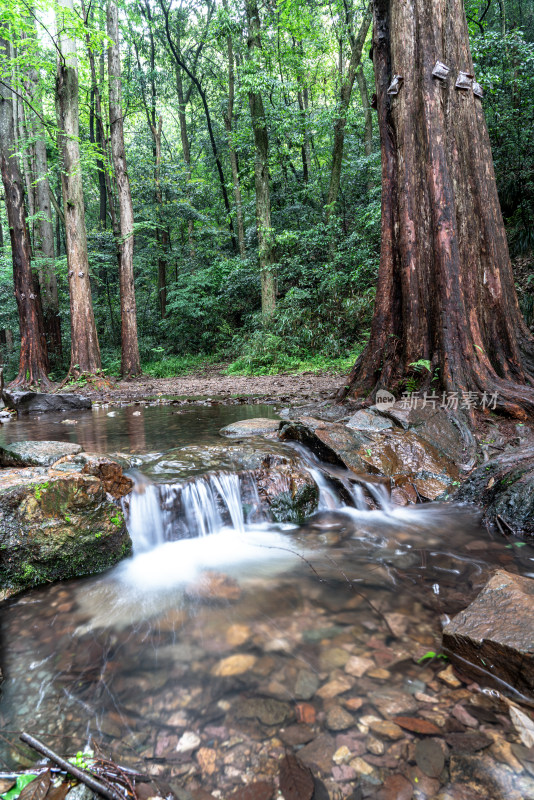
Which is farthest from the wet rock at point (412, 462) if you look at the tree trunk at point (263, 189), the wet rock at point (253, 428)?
the tree trunk at point (263, 189)

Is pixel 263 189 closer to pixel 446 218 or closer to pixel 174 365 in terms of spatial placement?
pixel 174 365

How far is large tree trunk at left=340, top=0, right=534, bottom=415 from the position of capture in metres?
5.64

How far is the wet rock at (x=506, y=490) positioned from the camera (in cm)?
391

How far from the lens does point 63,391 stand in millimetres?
12062

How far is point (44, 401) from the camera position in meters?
10.4

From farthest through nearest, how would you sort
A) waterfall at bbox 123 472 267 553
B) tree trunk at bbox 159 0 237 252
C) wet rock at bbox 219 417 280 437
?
tree trunk at bbox 159 0 237 252 → wet rock at bbox 219 417 280 437 → waterfall at bbox 123 472 267 553

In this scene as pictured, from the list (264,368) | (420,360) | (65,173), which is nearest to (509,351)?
(420,360)

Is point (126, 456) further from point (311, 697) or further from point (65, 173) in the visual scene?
point (65, 173)

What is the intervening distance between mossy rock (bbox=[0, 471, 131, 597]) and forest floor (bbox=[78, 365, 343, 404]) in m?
5.45

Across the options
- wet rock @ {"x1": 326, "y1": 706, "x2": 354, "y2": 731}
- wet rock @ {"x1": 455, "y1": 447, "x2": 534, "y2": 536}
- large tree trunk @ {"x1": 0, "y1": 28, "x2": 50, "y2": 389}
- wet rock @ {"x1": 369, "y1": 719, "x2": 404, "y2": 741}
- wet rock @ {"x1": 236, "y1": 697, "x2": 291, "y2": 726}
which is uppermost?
large tree trunk @ {"x1": 0, "y1": 28, "x2": 50, "y2": 389}

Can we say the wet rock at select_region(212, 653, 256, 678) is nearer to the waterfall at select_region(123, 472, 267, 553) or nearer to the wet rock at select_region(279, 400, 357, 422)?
the waterfall at select_region(123, 472, 267, 553)

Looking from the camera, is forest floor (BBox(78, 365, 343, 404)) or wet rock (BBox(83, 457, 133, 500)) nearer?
wet rock (BBox(83, 457, 133, 500))

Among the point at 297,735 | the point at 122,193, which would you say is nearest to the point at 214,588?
the point at 297,735

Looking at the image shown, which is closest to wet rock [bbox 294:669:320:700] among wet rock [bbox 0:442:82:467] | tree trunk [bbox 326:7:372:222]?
wet rock [bbox 0:442:82:467]
